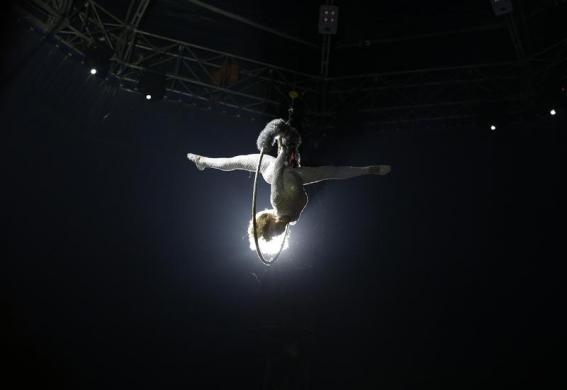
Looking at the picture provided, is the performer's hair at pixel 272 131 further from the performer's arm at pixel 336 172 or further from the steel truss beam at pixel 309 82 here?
the steel truss beam at pixel 309 82

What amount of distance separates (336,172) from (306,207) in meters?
3.04

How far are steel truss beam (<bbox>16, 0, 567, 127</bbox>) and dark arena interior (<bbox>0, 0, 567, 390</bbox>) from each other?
0.03 metres

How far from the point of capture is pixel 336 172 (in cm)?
316

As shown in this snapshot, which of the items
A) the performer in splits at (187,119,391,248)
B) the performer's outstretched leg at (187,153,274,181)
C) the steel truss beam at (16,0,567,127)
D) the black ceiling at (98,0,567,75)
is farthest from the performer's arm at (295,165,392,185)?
the black ceiling at (98,0,567,75)

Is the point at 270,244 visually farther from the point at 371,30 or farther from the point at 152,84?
the point at 371,30

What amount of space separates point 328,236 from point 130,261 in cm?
268

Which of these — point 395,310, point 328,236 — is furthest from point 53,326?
point 395,310

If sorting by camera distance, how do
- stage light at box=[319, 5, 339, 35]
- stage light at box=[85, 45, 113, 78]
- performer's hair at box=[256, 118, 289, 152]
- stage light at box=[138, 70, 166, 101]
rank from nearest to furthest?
performer's hair at box=[256, 118, 289, 152] < stage light at box=[85, 45, 113, 78] < stage light at box=[319, 5, 339, 35] < stage light at box=[138, 70, 166, 101]

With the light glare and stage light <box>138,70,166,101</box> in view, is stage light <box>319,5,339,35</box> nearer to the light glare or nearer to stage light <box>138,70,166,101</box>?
stage light <box>138,70,166,101</box>

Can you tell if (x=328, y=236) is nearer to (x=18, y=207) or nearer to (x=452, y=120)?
(x=452, y=120)

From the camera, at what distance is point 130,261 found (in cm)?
600

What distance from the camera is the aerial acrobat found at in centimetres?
310

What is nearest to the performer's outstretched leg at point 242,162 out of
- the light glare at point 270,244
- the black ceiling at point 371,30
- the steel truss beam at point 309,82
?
the light glare at point 270,244

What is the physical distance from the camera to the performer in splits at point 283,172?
310 centimetres
